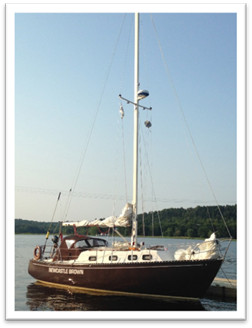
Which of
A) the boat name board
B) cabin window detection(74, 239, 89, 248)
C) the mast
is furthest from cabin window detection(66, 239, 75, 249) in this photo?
the mast

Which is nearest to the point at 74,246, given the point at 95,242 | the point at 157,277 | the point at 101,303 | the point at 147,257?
the point at 95,242

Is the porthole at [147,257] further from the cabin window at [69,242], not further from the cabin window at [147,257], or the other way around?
the cabin window at [69,242]

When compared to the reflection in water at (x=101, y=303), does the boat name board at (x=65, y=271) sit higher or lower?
higher

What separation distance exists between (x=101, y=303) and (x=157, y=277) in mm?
2608

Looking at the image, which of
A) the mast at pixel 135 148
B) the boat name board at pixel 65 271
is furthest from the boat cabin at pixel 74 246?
the mast at pixel 135 148

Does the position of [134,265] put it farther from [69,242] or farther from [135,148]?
[135,148]

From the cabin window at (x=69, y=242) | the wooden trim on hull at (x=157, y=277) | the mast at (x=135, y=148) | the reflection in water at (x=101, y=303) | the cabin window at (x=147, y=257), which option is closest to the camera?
the reflection in water at (x=101, y=303)

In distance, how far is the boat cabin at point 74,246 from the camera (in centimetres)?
1867

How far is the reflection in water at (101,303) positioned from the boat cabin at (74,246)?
2041 millimetres

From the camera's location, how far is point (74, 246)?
18828 mm
